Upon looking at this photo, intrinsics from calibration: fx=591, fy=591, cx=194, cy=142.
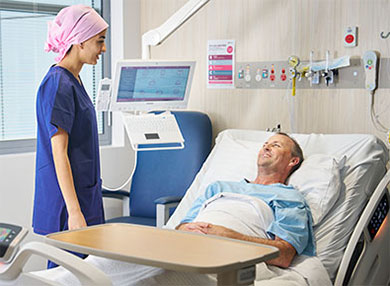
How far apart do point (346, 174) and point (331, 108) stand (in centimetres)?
56

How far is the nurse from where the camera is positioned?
2297 mm

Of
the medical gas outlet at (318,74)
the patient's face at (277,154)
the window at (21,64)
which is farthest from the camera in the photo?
the window at (21,64)

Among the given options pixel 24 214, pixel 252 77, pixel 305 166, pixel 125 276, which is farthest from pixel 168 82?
pixel 125 276

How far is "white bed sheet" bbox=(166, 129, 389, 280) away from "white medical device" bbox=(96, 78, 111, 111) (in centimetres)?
61

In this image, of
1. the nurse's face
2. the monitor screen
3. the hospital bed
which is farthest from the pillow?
the nurse's face

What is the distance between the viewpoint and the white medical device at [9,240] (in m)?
1.48

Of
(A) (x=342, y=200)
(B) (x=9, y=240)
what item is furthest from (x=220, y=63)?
(B) (x=9, y=240)

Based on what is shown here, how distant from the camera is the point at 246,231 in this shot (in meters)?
2.36

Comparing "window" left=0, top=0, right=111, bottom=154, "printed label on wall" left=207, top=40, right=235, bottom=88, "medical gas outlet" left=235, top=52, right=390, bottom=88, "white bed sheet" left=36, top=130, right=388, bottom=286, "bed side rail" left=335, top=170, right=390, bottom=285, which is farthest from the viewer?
"printed label on wall" left=207, top=40, right=235, bottom=88

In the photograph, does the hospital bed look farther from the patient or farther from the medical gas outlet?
the medical gas outlet

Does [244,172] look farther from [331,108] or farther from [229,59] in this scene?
[229,59]

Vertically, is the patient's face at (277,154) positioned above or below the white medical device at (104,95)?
below

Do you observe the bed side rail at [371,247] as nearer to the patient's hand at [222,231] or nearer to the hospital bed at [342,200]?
the hospital bed at [342,200]

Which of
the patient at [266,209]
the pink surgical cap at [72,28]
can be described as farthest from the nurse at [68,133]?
the patient at [266,209]
